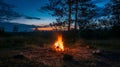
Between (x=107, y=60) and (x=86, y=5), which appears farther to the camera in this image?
(x=86, y=5)

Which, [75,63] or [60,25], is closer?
[75,63]

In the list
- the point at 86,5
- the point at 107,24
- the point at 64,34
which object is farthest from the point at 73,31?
the point at 107,24

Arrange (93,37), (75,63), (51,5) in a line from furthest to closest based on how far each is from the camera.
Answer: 1. (93,37)
2. (51,5)
3. (75,63)

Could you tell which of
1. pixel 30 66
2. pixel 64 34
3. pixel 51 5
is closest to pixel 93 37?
pixel 64 34

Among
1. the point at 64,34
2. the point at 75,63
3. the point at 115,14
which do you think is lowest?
the point at 75,63

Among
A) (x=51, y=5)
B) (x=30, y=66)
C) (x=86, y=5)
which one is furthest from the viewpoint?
(x=86, y=5)

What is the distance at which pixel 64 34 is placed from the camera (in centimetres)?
3419

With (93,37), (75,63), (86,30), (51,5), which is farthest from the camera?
(93,37)

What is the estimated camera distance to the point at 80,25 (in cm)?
3522

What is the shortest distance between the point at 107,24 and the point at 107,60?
26106mm

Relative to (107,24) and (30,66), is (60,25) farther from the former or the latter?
(30,66)

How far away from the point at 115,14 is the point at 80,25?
775 cm

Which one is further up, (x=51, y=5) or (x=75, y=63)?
(x=51, y=5)

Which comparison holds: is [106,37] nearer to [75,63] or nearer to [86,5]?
[86,5]
